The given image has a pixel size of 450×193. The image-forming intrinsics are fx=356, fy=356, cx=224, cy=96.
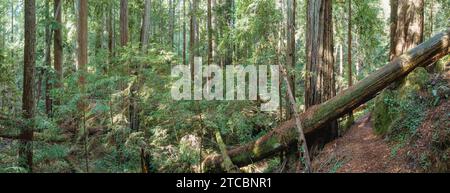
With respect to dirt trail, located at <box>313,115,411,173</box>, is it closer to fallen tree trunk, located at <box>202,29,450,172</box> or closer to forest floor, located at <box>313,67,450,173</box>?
forest floor, located at <box>313,67,450,173</box>

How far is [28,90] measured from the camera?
767 cm

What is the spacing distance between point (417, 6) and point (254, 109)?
5.61m

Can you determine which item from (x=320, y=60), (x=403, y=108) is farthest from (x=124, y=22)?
(x=403, y=108)

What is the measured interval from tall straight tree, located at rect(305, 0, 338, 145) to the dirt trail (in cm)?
60

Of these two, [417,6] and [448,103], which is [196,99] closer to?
[448,103]

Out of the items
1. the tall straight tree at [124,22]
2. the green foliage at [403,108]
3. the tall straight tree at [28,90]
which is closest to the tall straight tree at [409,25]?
the green foliage at [403,108]

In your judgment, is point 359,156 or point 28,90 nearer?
point 359,156

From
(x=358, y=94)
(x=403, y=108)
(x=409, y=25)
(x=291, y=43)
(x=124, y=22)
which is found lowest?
(x=403, y=108)

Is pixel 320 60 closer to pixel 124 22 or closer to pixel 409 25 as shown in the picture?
pixel 409 25

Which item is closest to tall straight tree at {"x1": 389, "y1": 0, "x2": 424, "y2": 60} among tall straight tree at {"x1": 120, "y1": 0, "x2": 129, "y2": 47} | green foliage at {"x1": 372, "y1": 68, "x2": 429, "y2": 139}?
Answer: green foliage at {"x1": 372, "y1": 68, "x2": 429, "y2": 139}

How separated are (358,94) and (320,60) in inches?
49.7
